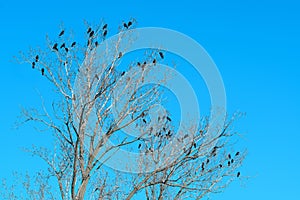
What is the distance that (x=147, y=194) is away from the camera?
1491 centimetres

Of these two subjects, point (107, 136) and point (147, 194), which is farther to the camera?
point (147, 194)

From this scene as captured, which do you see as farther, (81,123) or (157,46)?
(157,46)

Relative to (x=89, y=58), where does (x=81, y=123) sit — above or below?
below

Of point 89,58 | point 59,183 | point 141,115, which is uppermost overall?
point 89,58

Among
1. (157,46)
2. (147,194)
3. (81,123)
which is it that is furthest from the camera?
(147,194)

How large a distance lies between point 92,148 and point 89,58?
178 cm

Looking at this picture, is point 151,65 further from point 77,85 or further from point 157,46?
point 77,85

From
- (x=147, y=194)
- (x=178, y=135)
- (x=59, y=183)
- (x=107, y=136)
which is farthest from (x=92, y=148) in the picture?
(x=147, y=194)

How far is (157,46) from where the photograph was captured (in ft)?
37.6

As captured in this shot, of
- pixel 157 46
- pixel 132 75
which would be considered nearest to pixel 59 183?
pixel 132 75

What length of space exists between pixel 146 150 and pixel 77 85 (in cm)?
224

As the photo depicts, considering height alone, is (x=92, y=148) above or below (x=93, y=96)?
below

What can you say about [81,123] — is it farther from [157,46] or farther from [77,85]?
[157,46]

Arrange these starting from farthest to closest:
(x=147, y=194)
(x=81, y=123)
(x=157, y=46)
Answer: (x=147, y=194) < (x=157, y=46) < (x=81, y=123)
